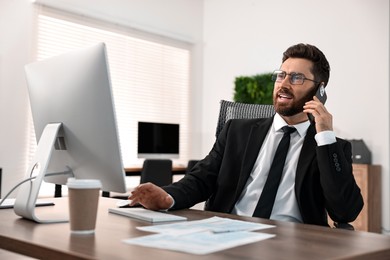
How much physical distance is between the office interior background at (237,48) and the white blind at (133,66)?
110 millimetres

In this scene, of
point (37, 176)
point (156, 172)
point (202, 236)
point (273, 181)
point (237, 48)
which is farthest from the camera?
point (237, 48)

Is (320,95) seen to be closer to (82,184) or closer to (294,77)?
(294,77)

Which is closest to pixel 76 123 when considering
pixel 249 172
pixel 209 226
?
pixel 209 226

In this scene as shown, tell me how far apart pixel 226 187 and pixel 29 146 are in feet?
11.0

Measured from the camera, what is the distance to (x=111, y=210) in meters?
1.35

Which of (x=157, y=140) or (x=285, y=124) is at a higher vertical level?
(x=285, y=124)

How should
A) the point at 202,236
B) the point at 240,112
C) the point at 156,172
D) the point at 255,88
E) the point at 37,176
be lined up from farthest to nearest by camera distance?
the point at 255,88 → the point at 156,172 → the point at 240,112 → the point at 37,176 → the point at 202,236

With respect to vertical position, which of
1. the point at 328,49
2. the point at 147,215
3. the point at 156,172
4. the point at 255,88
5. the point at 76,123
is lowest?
the point at 156,172

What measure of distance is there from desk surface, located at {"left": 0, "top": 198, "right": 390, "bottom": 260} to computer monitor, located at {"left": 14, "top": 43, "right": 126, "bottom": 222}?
0.13 metres

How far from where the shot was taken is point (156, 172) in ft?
13.4

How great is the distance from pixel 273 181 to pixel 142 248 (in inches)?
35.9

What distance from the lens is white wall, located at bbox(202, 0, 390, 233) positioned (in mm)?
4547

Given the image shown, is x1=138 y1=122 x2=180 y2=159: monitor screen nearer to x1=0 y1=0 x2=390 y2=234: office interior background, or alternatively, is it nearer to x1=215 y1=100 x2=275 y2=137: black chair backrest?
x1=0 y1=0 x2=390 y2=234: office interior background

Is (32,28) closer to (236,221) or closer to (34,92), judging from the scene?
(34,92)
